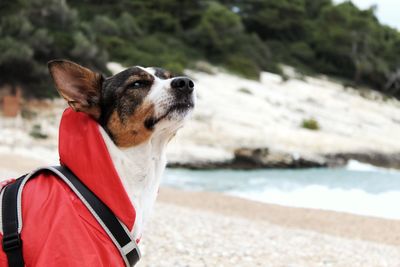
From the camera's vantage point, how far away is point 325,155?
27.8 meters

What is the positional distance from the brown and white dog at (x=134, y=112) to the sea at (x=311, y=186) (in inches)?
497

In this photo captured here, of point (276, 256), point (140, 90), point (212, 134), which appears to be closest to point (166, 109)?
point (140, 90)

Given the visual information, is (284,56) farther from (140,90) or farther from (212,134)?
(140,90)

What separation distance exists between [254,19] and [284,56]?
645 cm

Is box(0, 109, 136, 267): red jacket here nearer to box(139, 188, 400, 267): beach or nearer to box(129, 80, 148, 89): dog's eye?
box(129, 80, 148, 89): dog's eye

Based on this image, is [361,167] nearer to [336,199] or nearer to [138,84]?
[336,199]

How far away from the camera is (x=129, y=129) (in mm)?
2799

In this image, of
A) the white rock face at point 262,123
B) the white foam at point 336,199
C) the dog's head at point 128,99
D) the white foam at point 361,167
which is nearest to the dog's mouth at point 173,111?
the dog's head at point 128,99

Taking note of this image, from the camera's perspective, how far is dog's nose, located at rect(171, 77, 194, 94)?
118 inches

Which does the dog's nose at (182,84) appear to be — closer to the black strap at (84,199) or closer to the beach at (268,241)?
the black strap at (84,199)

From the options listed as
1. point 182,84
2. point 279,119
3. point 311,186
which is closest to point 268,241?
point 182,84

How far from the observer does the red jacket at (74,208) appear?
239cm

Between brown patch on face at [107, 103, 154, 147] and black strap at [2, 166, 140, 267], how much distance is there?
0.32 meters

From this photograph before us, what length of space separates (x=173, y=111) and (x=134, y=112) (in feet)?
0.76
